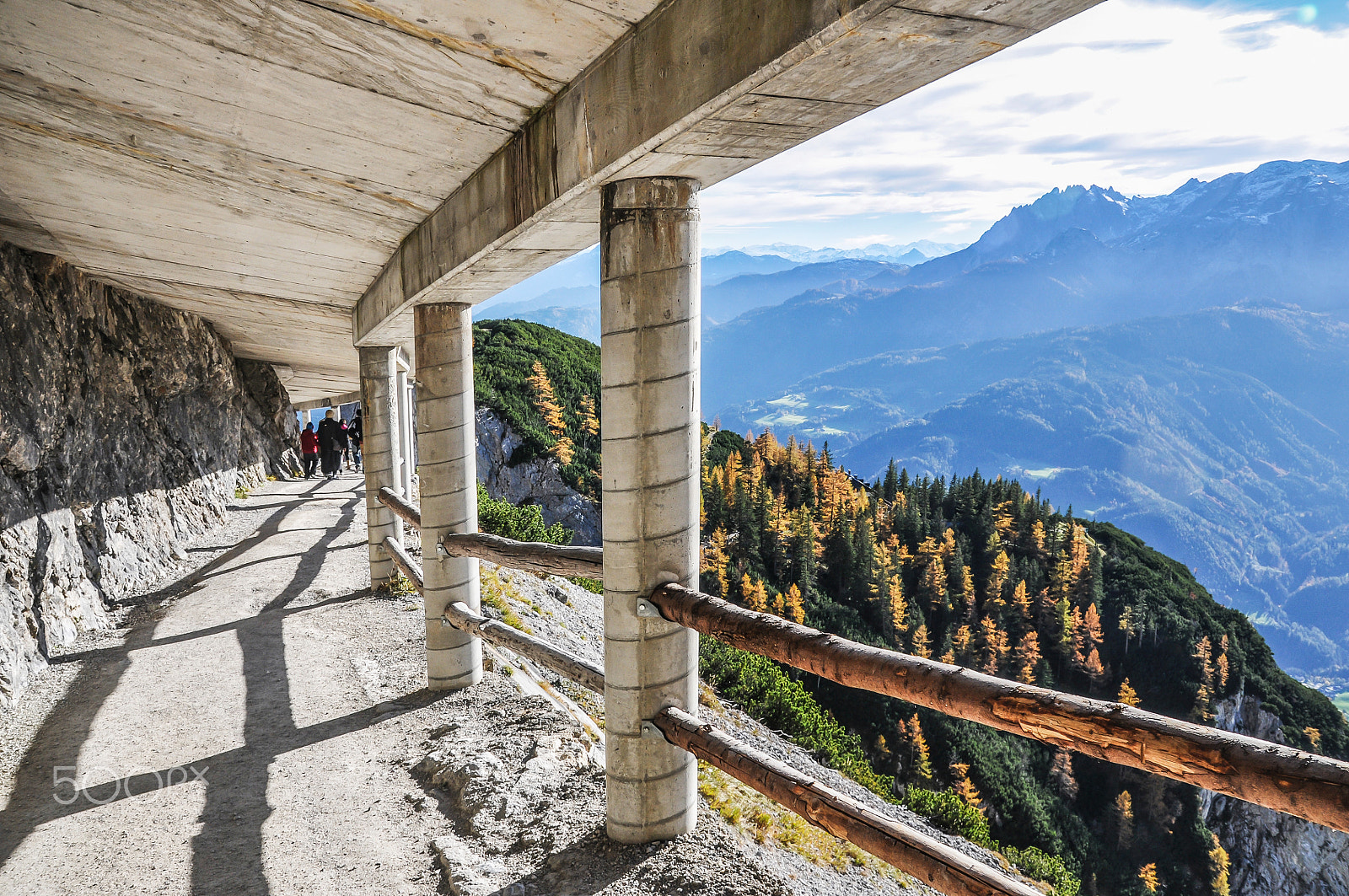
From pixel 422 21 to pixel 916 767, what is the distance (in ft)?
196

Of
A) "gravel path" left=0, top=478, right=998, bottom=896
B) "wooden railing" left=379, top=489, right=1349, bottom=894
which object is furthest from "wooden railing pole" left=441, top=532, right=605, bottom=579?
"gravel path" left=0, top=478, right=998, bottom=896

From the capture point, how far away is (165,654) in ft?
25.5

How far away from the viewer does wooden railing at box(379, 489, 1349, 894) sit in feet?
5.57

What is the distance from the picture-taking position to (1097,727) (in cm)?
204

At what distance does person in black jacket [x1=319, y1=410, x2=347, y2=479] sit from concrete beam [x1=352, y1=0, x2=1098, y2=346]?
63.4ft

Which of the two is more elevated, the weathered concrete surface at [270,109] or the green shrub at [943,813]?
the weathered concrete surface at [270,109]

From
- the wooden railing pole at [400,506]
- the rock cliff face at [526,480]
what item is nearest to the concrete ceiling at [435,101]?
the wooden railing pole at [400,506]

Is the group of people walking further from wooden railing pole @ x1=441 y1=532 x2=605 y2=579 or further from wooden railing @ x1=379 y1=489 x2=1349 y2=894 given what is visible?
wooden railing @ x1=379 y1=489 x2=1349 y2=894

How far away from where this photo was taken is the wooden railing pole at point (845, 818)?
2434 millimetres

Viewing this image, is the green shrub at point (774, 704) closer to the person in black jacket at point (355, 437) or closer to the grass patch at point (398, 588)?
the grass patch at point (398, 588)

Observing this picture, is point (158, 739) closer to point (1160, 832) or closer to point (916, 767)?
point (916, 767)

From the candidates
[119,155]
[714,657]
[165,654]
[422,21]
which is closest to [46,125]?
[119,155]

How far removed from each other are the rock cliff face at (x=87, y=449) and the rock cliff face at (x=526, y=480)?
43.4 meters

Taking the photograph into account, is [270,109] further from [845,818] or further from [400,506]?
[400,506]
